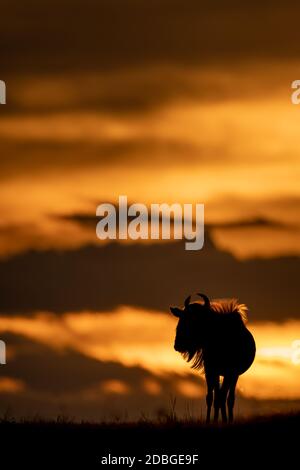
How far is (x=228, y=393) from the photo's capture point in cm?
3934

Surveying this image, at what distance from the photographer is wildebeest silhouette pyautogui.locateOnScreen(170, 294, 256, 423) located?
127ft

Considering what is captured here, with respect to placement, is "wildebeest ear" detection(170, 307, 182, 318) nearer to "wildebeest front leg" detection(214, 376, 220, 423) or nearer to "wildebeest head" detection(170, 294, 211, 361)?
"wildebeest head" detection(170, 294, 211, 361)

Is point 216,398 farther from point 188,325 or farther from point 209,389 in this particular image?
point 188,325

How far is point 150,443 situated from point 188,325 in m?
5.42

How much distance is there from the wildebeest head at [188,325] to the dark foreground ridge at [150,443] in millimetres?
3196

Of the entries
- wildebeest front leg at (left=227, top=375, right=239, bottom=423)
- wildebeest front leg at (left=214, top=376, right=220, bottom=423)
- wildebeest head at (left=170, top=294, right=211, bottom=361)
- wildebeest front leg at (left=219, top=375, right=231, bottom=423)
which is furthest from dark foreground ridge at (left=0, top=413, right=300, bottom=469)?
wildebeest head at (left=170, top=294, right=211, bottom=361)

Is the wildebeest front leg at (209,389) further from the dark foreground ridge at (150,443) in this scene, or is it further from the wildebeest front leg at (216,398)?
the dark foreground ridge at (150,443)

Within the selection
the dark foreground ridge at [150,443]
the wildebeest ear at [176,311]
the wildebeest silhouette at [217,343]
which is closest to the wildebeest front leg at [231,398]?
the wildebeest silhouette at [217,343]

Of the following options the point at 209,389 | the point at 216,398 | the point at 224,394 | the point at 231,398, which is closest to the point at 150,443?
the point at 216,398

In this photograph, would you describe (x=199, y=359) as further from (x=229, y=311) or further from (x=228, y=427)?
(x=228, y=427)

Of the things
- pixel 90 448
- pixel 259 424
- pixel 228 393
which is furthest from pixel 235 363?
pixel 90 448

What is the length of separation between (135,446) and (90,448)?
35.1 inches

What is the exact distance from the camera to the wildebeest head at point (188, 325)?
38719 millimetres

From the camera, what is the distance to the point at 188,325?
127ft
